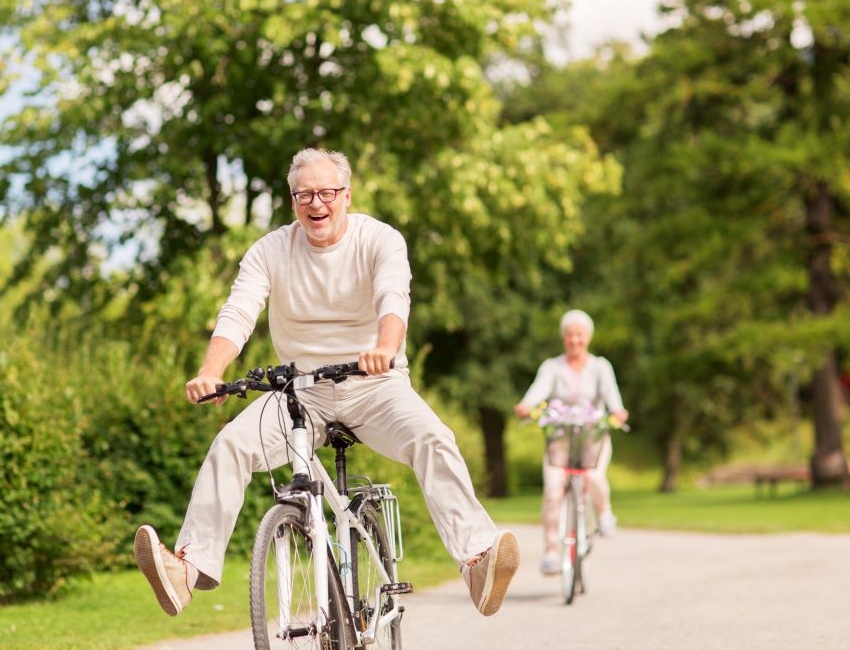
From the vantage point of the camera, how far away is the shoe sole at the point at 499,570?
5297 millimetres

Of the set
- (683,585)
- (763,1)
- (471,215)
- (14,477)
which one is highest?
(763,1)

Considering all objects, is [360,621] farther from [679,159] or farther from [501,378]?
[501,378]

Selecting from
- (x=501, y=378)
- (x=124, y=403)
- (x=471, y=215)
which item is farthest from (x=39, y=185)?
(x=501, y=378)

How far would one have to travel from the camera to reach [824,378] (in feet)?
99.1

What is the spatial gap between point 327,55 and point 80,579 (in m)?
13.4

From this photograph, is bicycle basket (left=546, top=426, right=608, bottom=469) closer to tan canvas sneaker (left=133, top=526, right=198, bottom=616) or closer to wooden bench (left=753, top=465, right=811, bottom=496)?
tan canvas sneaker (left=133, top=526, right=198, bottom=616)

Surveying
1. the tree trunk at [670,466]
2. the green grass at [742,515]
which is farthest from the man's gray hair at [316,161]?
the tree trunk at [670,466]

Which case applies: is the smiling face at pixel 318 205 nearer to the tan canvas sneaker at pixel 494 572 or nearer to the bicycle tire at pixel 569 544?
the tan canvas sneaker at pixel 494 572

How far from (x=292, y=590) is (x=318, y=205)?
147 cm

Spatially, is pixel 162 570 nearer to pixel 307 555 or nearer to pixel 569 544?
pixel 307 555

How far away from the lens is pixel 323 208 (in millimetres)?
5605

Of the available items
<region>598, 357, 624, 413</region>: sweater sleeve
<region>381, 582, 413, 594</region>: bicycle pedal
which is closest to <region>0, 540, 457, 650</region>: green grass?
<region>598, 357, 624, 413</region>: sweater sleeve

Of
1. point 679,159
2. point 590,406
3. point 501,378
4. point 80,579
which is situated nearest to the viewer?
point 80,579

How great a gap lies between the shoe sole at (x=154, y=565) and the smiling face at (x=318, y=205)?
1.32 metres
